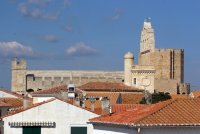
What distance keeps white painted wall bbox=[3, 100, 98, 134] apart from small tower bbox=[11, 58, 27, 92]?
300ft

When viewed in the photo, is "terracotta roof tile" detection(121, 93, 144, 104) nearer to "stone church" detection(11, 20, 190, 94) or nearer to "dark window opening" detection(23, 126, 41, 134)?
"stone church" detection(11, 20, 190, 94)

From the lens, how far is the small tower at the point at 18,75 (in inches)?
4926

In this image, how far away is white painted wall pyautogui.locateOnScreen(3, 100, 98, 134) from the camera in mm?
32719

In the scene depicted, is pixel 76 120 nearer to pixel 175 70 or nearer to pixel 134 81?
pixel 134 81

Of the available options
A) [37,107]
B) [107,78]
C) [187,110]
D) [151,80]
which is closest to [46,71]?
[107,78]

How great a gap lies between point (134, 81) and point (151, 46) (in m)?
20.2

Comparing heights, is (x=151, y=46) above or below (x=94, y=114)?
above

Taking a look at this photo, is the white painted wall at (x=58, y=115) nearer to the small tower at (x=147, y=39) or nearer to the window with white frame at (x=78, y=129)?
the window with white frame at (x=78, y=129)

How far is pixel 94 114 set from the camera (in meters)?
32.8

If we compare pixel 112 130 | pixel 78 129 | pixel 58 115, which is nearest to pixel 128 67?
pixel 78 129

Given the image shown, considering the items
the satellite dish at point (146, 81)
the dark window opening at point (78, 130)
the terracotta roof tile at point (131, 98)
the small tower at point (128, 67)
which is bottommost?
the dark window opening at point (78, 130)

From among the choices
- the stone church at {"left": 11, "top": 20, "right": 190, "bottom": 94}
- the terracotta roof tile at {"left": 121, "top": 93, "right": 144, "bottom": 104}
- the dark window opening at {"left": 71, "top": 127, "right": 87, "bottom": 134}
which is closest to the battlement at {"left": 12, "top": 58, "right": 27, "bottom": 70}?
the stone church at {"left": 11, "top": 20, "right": 190, "bottom": 94}

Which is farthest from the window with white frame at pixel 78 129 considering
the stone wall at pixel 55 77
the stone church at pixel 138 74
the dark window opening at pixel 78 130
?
the stone wall at pixel 55 77

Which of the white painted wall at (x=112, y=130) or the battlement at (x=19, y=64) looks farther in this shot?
the battlement at (x=19, y=64)
